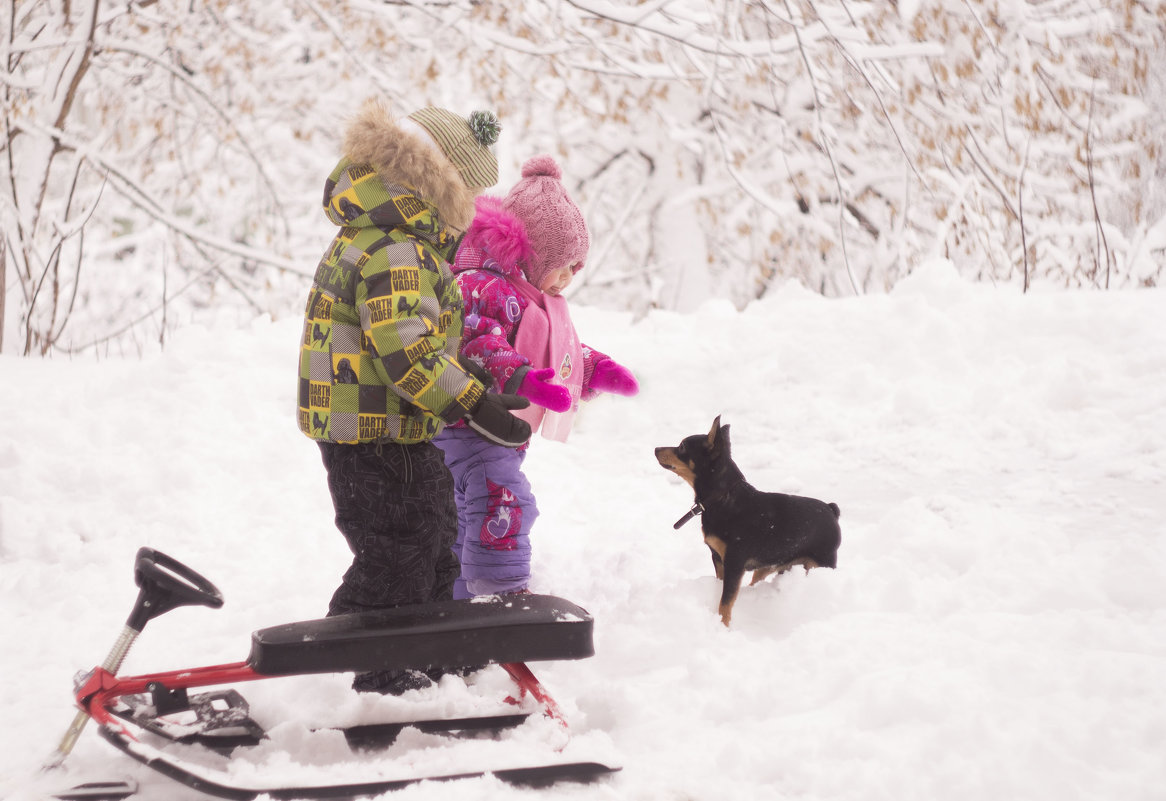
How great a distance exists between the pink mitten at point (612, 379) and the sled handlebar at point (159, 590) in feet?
4.77

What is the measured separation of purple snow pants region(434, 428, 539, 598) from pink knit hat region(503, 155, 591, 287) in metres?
0.59

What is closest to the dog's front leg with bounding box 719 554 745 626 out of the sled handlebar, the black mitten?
the black mitten

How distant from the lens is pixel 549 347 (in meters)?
2.89

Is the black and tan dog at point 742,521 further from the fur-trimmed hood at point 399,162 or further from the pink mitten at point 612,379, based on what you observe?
the fur-trimmed hood at point 399,162

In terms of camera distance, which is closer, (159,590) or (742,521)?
(159,590)

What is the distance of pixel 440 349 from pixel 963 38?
6.32 metres

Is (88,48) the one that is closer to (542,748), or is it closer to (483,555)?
(483,555)

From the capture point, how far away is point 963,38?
23.0ft

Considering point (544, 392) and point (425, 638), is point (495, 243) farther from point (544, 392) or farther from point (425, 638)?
point (425, 638)

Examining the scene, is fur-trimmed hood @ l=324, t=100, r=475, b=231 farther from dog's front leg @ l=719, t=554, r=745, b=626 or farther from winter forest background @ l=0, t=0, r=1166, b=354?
winter forest background @ l=0, t=0, r=1166, b=354

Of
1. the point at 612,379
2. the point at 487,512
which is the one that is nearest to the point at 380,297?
the point at 487,512

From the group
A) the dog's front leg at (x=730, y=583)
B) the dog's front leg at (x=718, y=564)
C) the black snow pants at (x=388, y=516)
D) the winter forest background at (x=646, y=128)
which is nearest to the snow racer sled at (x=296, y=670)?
the black snow pants at (x=388, y=516)

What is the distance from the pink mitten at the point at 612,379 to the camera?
3.12 meters

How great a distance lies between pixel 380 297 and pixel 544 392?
586 mm
